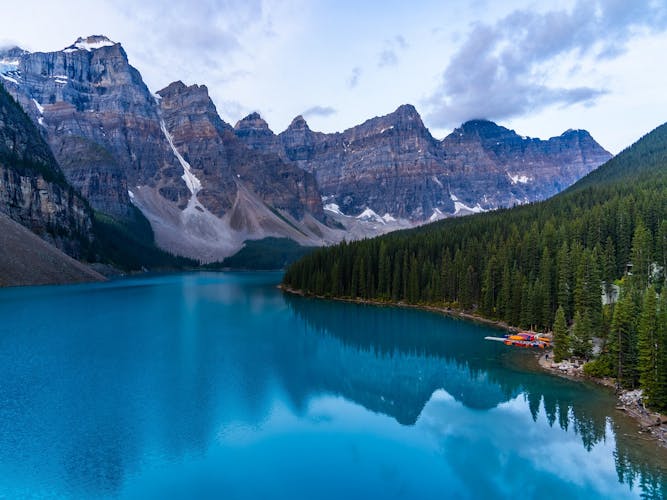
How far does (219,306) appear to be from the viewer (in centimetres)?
9162

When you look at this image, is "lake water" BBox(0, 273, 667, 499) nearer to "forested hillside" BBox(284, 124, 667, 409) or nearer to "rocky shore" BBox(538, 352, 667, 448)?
"rocky shore" BBox(538, 352, 667, 448)

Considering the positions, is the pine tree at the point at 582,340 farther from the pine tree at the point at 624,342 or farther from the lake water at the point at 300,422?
the pine tree at the point at 624,342

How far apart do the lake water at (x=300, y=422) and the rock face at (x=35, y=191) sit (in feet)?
307

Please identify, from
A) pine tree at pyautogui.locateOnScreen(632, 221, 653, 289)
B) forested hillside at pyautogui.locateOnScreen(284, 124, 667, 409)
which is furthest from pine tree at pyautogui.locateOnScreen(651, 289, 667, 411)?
pine tree at pyautogui.locateOnScreen(632, 221, 653, 289)

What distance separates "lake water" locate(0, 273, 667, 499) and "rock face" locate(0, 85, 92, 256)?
307 ft

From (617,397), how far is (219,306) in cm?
7024

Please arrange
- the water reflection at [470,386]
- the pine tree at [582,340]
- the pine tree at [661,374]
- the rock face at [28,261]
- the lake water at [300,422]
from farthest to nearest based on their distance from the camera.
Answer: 1. the rock face at [28,261]
2. the pine tree at [582,340]
3. the pine tree at [661,374]
4. the water reflection at [470,386]
5. the lake water at [300,422]

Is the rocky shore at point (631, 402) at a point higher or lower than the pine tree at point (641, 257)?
lower

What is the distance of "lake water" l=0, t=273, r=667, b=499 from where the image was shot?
23484 millimetres

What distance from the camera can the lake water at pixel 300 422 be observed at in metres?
23.5

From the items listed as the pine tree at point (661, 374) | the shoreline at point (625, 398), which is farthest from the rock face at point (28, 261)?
the pine tree at point (661, 374)

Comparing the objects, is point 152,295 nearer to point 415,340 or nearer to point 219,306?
point 219,306

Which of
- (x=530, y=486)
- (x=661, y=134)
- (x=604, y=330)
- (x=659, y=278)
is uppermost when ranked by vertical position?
(x=661, y=134)

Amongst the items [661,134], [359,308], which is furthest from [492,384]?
[661,134]
